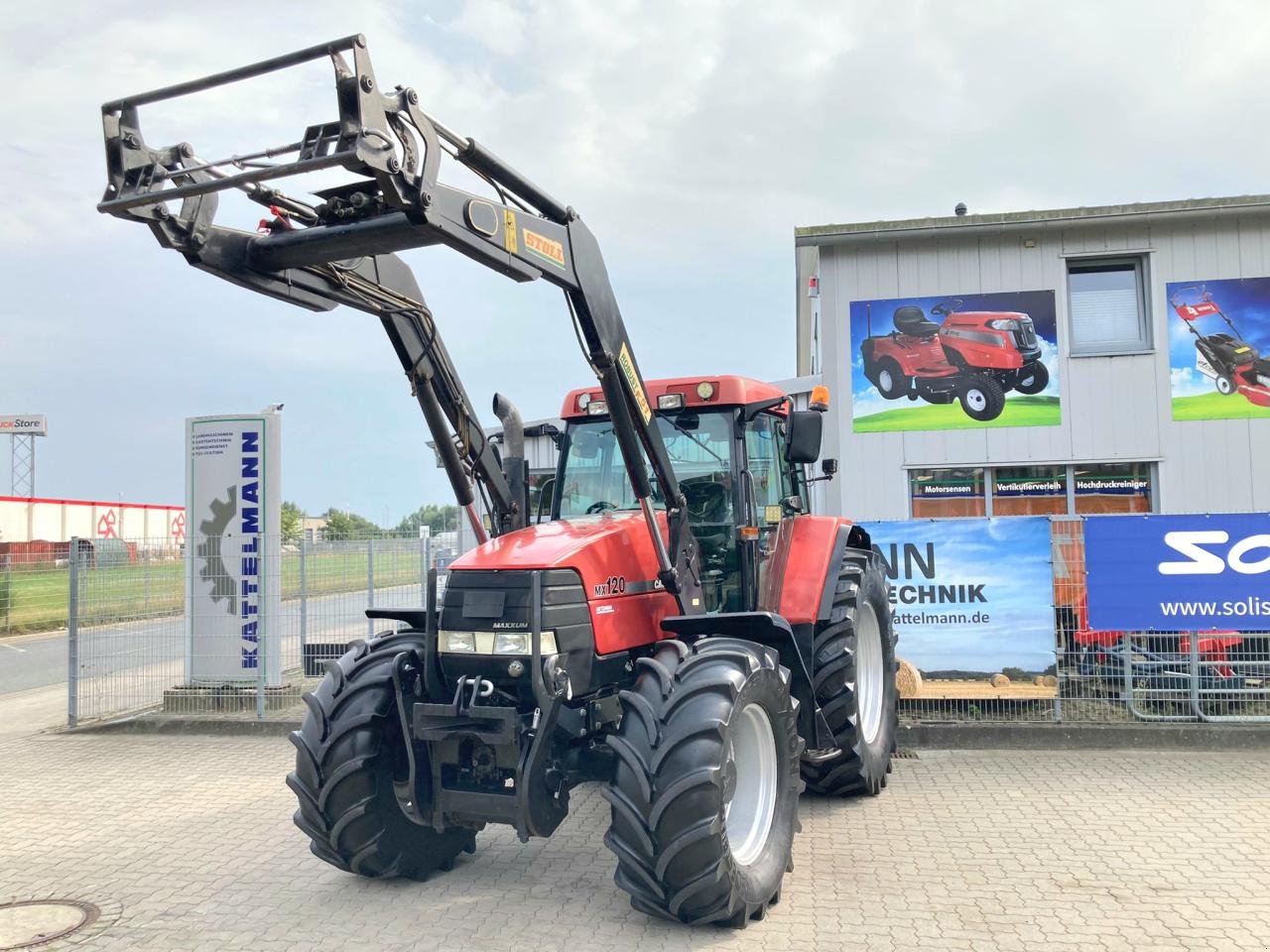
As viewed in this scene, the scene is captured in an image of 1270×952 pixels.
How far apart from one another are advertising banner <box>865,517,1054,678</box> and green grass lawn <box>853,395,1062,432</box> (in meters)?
3.20

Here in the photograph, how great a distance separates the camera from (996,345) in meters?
11.4

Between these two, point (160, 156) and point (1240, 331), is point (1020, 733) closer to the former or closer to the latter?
point (1240, 331)

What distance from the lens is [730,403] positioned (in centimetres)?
566

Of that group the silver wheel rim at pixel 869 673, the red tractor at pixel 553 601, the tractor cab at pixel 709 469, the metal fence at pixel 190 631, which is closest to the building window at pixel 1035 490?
the silver wheel rim at pixel 869 673

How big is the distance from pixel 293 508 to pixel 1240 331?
52.8m

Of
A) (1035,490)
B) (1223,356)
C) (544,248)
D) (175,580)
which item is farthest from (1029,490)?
(175,580)

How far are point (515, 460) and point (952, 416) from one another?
707 centimetres

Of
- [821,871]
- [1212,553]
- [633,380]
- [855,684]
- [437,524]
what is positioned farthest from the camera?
[437,524]

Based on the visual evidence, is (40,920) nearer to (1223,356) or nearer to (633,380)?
(633,380)

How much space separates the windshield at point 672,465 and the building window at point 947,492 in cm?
641

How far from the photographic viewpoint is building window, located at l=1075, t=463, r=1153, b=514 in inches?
443

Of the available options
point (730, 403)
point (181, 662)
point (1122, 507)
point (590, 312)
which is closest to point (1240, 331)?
point (1122, 507)

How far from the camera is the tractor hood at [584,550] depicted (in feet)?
15.1

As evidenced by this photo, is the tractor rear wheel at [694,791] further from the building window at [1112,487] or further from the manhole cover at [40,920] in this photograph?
the building window at [1112,487]
